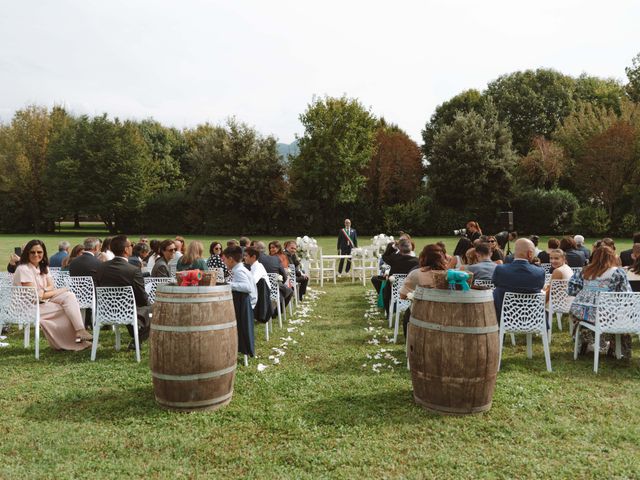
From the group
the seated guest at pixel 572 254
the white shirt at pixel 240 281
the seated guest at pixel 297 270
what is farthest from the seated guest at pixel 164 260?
the seated guest at pixel 572 254

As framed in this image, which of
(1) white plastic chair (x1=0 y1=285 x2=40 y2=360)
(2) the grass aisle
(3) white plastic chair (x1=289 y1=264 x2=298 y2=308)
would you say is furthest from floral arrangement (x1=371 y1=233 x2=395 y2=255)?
(1) white plastic chair (x1=0 y1=285 x2=40 y2=360)

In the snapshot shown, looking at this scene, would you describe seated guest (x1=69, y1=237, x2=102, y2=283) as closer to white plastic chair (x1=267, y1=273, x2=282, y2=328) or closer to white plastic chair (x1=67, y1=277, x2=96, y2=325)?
white plastic chair (x1=67, y1=277, x2=96, y2=325)

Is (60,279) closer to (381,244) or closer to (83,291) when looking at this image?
(83,291)

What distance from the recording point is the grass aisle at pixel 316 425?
3.58 metres

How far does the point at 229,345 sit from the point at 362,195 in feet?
117

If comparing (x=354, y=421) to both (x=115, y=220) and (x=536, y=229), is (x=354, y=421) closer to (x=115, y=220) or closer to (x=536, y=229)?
(x=536, y=229)

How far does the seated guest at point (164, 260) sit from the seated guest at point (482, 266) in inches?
182

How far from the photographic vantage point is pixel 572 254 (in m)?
9.09

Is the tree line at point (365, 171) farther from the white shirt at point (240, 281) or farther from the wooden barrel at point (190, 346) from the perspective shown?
the wooden barrel at point (190, 346)

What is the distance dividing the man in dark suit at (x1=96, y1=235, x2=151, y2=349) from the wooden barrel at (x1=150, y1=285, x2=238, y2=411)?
7.18 ft

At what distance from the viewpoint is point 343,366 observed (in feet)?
19.8

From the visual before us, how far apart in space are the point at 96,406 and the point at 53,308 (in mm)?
2518

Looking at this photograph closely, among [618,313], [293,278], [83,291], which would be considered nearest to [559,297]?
[618,313]

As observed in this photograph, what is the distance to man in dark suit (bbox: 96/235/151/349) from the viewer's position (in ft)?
20.8
